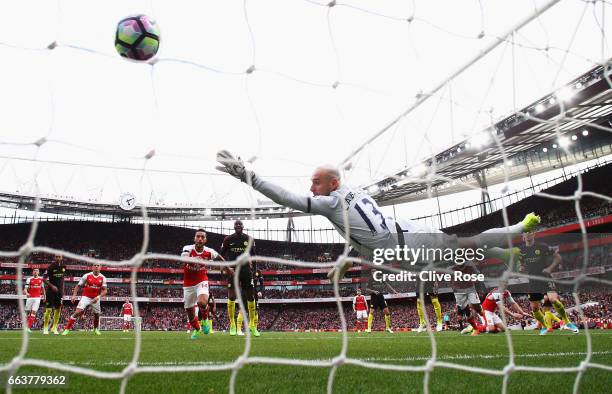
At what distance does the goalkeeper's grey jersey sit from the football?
4.65 feet

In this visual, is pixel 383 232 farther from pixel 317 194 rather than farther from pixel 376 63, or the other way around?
pixel 376 63

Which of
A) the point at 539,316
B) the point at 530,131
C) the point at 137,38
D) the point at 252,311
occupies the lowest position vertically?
the point at 539,316

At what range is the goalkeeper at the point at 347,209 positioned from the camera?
3.30 meters

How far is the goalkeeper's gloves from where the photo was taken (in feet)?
10.1

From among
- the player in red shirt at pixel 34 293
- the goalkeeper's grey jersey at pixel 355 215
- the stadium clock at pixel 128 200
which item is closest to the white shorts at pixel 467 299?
the goalkeeper's grey jersey at pixel 355 215

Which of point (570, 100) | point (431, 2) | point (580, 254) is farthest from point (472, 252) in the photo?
point (580, 254)

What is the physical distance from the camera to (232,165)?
313 centimetres

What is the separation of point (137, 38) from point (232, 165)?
1.41 meters

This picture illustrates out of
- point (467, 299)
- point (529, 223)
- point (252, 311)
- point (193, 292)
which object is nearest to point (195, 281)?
point (193, 292)

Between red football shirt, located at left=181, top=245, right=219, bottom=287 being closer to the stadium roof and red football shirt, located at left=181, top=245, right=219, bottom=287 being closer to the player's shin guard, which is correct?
the player's shin guard

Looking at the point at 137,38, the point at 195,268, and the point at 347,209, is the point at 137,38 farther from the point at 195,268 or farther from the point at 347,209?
the point at 195,268

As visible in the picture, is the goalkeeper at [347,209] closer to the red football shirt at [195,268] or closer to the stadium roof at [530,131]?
the red football shirt at [195,268]

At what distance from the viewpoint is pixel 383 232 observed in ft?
12.9

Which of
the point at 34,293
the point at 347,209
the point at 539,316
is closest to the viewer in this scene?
the point at 347,209
